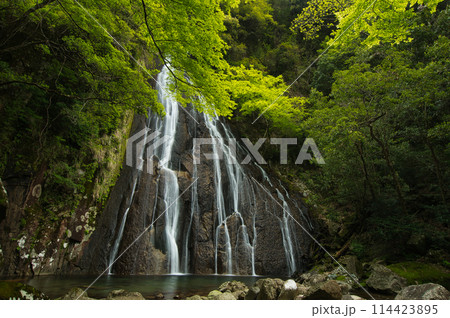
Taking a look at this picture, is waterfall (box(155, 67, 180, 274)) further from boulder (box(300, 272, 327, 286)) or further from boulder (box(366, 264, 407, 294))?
boulder (box(366, 264, 407, 294))

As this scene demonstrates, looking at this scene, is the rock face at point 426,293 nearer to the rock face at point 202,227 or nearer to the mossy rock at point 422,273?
the mossy rock at point 422,273

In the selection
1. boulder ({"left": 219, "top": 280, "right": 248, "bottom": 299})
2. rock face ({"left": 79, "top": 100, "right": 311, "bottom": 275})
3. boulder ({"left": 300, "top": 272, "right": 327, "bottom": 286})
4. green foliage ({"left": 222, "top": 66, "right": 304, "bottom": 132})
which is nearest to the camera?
boulder ({"left": 219, "top": 280, "right": 248, "bottom": 299})

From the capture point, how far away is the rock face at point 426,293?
3613mm

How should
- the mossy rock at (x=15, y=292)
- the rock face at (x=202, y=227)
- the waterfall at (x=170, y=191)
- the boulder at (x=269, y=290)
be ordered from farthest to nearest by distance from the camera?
the waterfall at (x=170, y=191), the rock face at (x=202, y=227), the boulder at (x=269, y=290), the mossy rock at (x=15, y=292)

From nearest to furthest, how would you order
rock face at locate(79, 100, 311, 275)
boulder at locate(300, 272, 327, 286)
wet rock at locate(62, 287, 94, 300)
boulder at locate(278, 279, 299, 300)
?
1. wet rock at locate(62, 287, 94, 300)
2. boulder at locate(278, 279, 299, 300)
3. boulder at locate(300, 272, 327, 286)
4. rock face at locate(79, 100, 311, 275)

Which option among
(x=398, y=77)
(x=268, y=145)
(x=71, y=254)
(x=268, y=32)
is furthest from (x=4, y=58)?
(x=268, y=32)

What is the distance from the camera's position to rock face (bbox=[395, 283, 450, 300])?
3.61 meters

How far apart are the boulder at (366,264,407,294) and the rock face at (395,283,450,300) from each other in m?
1.44

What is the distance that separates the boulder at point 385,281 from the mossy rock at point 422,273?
0.46 meters

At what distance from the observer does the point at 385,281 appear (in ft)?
17.9

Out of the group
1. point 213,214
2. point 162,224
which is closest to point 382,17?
point 213,214

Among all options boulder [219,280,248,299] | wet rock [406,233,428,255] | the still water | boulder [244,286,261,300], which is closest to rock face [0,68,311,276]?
the still water

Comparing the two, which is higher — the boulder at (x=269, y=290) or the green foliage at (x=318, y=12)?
the green foliage at (x=318, y=12)

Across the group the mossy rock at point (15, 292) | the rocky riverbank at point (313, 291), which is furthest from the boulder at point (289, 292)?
the mossy rock at point (15, 292)
